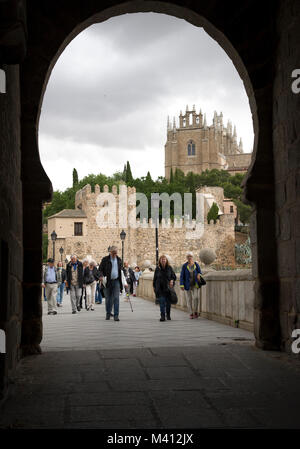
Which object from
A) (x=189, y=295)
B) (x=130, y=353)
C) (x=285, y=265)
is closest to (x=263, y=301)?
(x=285, y=265)

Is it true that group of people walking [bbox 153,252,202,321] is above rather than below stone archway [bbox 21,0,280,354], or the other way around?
below

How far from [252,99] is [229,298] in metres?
4.57

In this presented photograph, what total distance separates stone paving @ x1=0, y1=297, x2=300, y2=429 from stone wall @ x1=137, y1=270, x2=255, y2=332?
1981 mm

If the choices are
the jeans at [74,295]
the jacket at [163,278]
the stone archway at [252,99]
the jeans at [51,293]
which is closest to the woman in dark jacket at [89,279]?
the jeans at [74,295]

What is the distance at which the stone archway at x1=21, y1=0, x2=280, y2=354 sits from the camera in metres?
5.57

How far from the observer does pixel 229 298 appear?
960cm

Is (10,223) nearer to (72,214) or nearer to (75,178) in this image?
(72,214)

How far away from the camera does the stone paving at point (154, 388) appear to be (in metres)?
3.11

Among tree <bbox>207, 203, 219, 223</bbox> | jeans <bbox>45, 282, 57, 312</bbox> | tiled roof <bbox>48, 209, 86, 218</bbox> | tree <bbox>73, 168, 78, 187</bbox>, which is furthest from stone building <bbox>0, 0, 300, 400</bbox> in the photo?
tree <bbox>73, 168, 78, 187</bbox>

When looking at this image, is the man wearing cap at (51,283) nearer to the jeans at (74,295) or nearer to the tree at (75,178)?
the jeans at (74,295)

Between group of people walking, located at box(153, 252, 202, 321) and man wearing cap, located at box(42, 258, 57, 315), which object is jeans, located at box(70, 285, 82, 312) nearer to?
man wearing cap, located at box(42, 258, 57, 315)

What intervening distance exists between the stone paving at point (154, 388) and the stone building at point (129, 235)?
166ft

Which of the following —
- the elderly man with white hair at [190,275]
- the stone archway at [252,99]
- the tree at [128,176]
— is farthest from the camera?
the tree at [128,176]

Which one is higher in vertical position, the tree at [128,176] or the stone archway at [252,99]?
the tree at [128,176]
